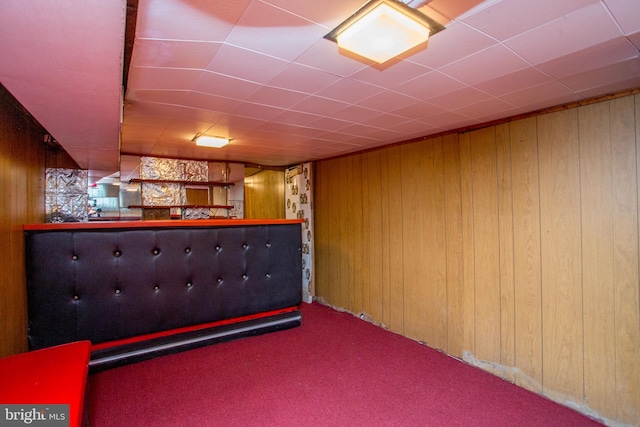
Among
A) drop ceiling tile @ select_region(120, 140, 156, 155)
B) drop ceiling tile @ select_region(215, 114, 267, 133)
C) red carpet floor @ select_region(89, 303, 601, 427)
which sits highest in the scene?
drop ceiling tile @ select_region(120, 140, 156, 155)

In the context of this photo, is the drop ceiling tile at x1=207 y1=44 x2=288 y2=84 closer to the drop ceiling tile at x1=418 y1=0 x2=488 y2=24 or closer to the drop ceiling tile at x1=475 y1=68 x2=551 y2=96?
the drop ceiling tile at x1=418 y1=0 x2=488 y2=24

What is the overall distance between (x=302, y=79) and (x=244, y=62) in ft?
1.18

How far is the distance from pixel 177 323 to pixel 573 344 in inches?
116

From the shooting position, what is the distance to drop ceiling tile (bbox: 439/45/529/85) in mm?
1534

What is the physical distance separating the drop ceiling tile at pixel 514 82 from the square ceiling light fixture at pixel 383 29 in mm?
730

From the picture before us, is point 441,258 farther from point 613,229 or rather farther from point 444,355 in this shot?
point 613,229

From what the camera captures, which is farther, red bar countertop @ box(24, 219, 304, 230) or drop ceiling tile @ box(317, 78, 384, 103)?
red bar countertop @ box(24, 219, 304, 230)

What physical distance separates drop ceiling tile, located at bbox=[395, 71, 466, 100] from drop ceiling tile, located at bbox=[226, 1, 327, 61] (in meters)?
0.74

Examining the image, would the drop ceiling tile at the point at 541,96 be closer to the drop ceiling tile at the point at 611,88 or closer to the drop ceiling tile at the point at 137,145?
the drop ceiling tile at the point at 611,88

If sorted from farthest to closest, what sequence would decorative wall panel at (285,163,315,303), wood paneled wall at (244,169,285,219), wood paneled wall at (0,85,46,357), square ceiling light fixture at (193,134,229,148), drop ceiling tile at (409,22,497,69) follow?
1. wood paneled wall at (244,169,285,219)
2. decorative wall panel at (285,163,315,303)
3. square ceiling light fixture at (193,134,229,148)
4. wood paneled wall at (0,85,46,357)
5. drop ceiling tile at (409,22,497,69)

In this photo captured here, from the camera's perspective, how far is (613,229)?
6.75 feet

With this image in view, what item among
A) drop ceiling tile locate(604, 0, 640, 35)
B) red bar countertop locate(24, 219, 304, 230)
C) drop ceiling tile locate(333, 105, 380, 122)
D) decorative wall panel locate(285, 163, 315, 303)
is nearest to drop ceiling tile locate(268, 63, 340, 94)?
drop ceiling tile locate(333, 105, 380, 122)

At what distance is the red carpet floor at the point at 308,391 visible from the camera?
1933 mm

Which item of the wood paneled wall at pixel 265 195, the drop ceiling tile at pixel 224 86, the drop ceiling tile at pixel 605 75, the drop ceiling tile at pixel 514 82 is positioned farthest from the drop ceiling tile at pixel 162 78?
the wood paneled wall at pixel 265 195
